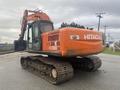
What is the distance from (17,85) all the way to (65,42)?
7.86ft

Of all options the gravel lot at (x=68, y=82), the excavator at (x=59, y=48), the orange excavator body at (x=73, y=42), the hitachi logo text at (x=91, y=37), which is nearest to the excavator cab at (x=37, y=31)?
the excavator at (x=59, y=48)

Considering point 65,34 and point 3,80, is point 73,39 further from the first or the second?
point 3,80

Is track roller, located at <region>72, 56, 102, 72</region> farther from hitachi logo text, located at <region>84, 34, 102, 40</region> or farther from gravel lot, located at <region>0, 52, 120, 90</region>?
hitachi logo text, located at <region>84, 34, 102, 40</region>

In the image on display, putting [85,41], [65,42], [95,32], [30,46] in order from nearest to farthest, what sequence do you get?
[65,42] < [85,41] < [95,32] < [30,46]

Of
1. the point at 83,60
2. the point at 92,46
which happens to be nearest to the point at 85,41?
the point at 92,46

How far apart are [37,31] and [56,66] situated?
2.46 meters

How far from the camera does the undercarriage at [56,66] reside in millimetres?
8613

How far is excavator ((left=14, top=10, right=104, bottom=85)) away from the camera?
8352 mm

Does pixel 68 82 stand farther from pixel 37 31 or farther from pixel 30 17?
pixel 30 17

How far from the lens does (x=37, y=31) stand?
34.2 feet

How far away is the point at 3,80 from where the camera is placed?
9.31 m

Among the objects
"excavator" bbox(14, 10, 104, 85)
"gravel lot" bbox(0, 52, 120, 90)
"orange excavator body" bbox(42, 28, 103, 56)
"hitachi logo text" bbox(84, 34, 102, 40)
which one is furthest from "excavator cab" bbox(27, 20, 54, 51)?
"hitachi logo text" bbox(84, 34, 102, 40)

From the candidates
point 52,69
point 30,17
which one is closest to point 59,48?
point 52,69

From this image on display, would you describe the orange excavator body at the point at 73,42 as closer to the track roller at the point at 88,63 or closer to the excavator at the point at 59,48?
the excavator at the point at 59,48
